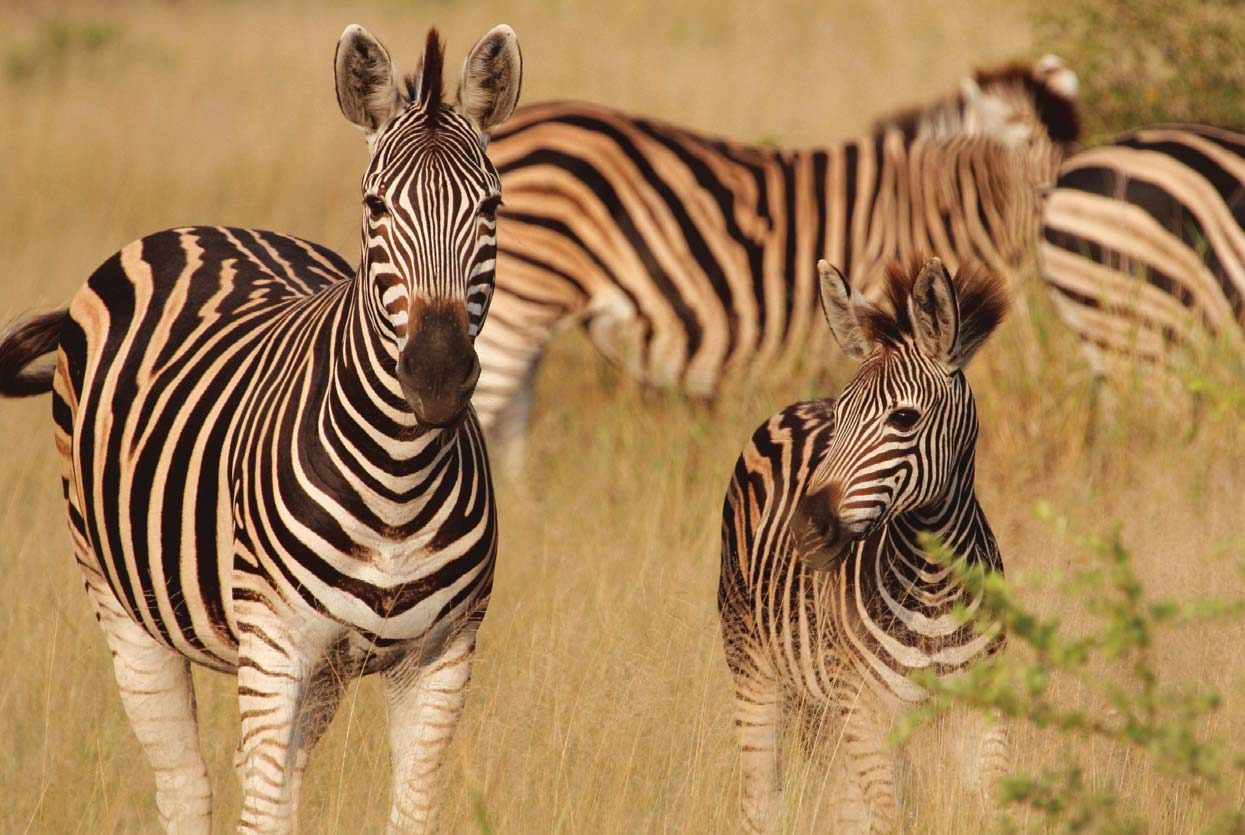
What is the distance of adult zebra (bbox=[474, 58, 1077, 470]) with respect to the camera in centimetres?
704

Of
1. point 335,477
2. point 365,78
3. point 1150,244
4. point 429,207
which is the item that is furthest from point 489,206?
point 1150,244

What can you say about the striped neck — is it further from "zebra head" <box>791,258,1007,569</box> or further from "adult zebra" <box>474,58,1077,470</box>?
"adult zebra" <box>474,58,1077,470</box>

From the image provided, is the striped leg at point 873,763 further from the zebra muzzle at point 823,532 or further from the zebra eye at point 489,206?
the zebra eye at point 489,206

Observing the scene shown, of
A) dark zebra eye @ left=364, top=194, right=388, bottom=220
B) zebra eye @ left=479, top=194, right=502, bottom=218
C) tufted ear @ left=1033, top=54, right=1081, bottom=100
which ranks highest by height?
tufted ear @ left=1033, top=54, right=1081, bottom=100

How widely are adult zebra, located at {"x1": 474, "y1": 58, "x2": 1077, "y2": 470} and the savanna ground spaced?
313mm

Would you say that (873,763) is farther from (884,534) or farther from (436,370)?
(436,370)

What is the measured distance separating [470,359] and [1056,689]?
220 cm

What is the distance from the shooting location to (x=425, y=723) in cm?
361

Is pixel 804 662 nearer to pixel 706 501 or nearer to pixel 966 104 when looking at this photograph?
pixel 706 501

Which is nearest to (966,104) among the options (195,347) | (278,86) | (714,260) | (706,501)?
(714,260)

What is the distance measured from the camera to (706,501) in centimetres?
644

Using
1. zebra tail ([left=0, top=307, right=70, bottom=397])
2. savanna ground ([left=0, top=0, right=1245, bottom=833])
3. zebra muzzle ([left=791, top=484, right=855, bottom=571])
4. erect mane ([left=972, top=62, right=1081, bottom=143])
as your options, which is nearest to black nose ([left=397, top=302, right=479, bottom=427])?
savanna ground ([left=0, top=0, right=1245, bottom=833])

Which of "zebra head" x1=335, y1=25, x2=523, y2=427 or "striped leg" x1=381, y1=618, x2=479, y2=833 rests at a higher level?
"zebra head" x1=335, y1=25, x2=523, y2=427

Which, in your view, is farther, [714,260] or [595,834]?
[714,260]
